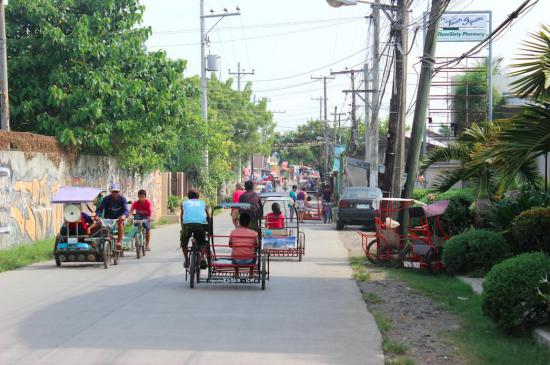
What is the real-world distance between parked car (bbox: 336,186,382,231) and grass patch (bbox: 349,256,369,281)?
34.6 feet

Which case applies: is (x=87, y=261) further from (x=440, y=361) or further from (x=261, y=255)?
(x=440, y=361)

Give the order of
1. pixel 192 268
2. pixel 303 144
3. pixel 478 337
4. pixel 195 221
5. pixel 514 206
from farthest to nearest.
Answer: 1. pixel 303 144
2. pixel 514 206
3. pixel 195 221
4. pixel 192 268
5. pixel 478 337

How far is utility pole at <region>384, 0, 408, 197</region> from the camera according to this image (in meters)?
18.9

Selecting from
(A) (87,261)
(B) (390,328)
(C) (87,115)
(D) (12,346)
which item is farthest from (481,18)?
(D) (12,346)

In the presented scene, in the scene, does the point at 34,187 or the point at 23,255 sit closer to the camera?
the point at 23,255

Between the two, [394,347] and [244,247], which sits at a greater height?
[244,247]

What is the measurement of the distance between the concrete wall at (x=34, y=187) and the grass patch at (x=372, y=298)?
1046 cm

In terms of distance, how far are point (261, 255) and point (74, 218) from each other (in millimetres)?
4907

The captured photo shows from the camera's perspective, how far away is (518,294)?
327 inches

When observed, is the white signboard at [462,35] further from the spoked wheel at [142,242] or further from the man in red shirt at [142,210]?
the spoked wheel at [142,242]

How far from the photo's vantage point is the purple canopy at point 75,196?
1586 cm

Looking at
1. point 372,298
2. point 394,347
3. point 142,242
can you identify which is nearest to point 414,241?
point 372,298

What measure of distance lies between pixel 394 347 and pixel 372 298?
3.73 metres

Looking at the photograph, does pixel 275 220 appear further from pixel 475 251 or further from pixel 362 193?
pixel 362 193
